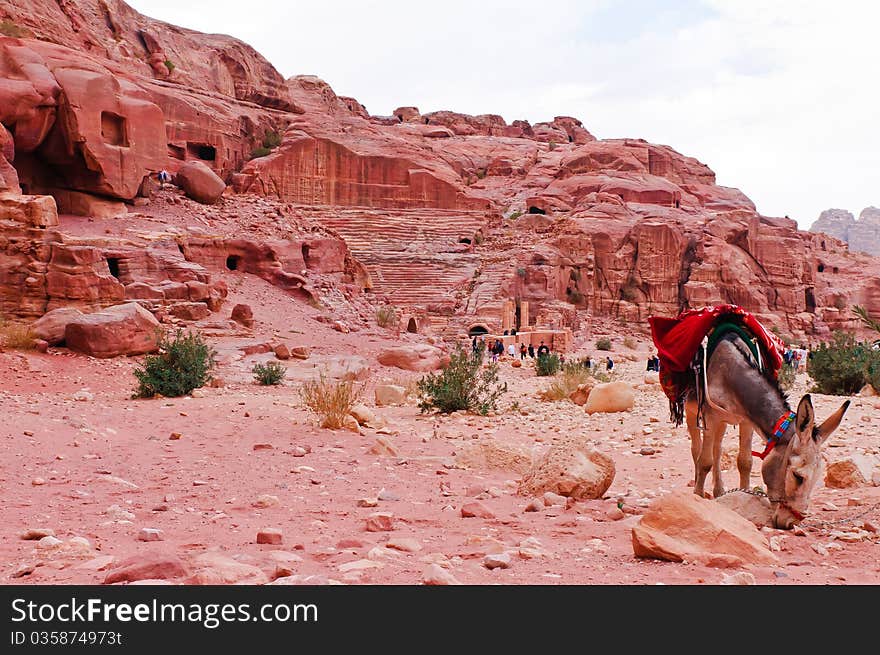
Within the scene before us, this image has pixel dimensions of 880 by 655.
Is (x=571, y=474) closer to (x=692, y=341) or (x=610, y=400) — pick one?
(x=692, y=341)

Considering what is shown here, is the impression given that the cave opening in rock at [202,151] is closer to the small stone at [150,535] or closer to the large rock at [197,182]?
the large rock at [197,182]

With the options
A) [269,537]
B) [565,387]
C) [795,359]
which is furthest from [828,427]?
[795,359]

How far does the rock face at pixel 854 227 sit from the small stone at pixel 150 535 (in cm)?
18032

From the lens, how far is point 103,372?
46.5ft

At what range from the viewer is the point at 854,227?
16825 cm

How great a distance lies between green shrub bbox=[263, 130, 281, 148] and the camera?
49.5 metres

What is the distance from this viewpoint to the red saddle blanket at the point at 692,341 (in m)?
4.79

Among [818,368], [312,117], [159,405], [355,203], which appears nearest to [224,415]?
[159,405]

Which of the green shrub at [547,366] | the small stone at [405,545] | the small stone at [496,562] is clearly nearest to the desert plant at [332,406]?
the small stone at [405,545]

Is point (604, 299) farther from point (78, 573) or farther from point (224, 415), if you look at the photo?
point (78, 573)

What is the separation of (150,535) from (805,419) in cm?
358

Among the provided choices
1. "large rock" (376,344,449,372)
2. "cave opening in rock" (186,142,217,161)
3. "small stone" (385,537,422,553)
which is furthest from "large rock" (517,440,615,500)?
"cave opening in rock" (186,142,217,161)

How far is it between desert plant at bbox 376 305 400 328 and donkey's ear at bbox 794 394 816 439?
2647 centimetres

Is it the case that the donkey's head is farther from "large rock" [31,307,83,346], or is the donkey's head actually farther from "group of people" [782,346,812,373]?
"large rock" [31,307,83,346]
